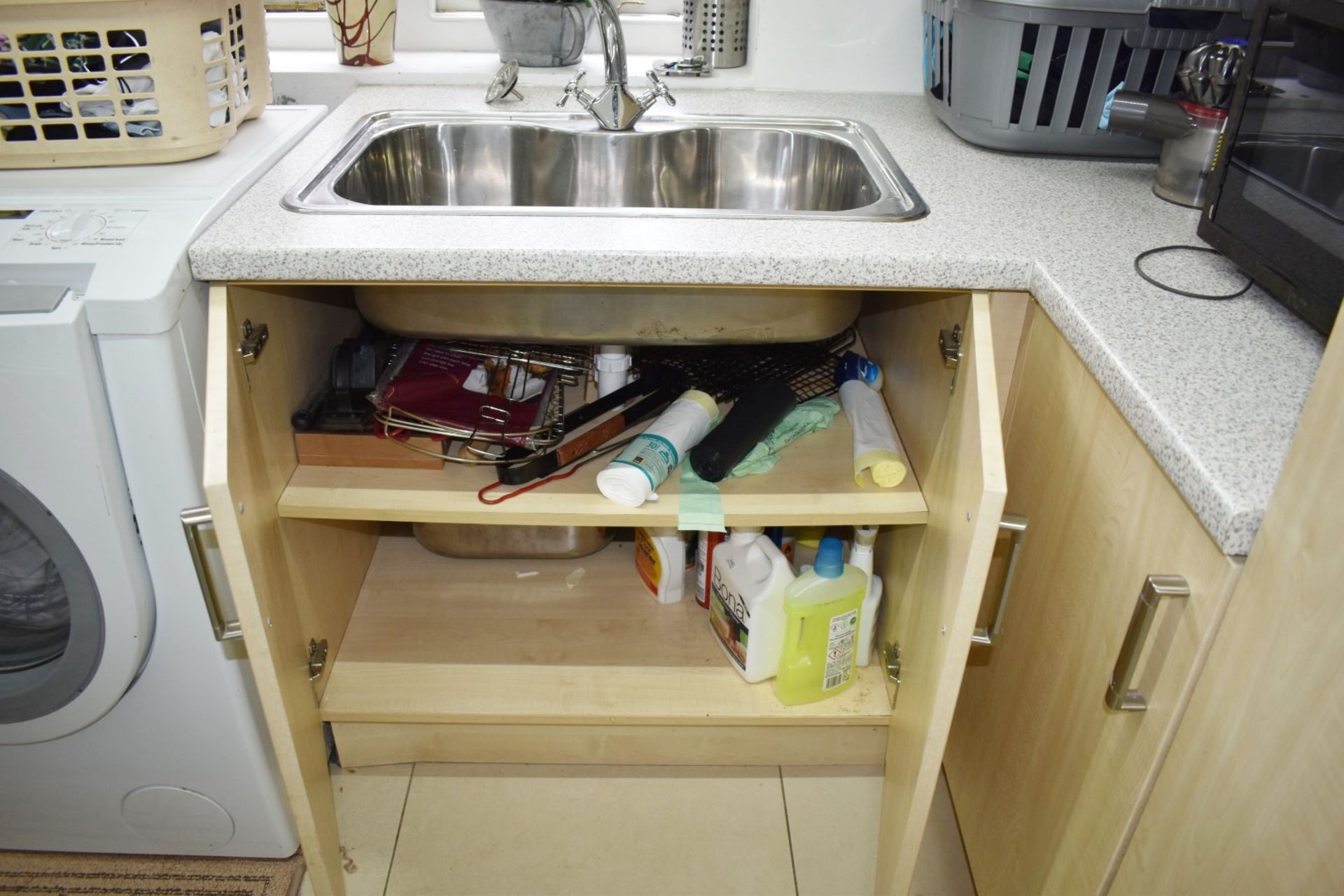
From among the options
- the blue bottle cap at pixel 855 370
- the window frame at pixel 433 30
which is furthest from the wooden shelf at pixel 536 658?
the window frame at pixel 433 30

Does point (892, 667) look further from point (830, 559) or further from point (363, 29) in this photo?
point (363, 29)

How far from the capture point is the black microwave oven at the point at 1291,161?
81cm

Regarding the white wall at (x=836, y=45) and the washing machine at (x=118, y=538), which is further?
the white wall at (x=836, y=45)

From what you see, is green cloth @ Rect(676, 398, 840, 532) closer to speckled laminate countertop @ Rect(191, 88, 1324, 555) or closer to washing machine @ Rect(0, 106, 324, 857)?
speckled laminate countertop @ Rect(191, 88, 1324, 555)

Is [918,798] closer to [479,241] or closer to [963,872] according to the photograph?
[963,872]

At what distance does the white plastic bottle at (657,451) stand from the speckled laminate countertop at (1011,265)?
0.26 metres

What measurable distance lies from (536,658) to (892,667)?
51 centimetres

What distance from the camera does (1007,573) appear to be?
1.02 metres

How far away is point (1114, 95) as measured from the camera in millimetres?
1145

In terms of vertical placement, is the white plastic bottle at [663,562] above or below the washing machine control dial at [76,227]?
below

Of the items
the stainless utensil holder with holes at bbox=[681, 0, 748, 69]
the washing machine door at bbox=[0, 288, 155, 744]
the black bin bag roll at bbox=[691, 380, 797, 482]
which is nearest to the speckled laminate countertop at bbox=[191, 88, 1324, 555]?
the washing machine door at bbox=[0, 288, 155, 744]

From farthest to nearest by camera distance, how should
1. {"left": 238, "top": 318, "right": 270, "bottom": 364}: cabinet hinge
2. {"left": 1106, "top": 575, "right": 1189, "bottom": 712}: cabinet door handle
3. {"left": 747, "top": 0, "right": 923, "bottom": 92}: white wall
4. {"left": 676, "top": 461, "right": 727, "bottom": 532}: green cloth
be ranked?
{"left": 747, "top": 0, "right": 923, "bottom": 92}: white wall < {"left": 676, "top": 461, "right": 727, "bottom": 532}: green cloth < {"left": 238, "top": 318, "right": 270, "bottom": 364}: cabinet hinge < {"left": 1106, "top": 575, "right": 1189, "bottom": 712}: cabinet door handle

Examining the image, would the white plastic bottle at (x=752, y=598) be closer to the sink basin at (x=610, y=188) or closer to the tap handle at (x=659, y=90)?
the sink basin at (x=610, y=188)

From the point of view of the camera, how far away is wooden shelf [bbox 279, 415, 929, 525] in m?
1.17
